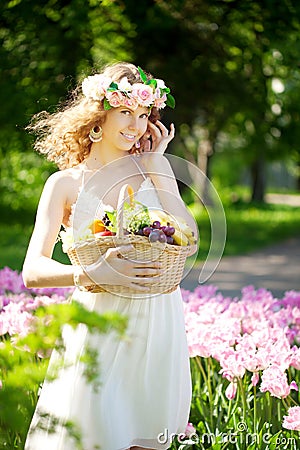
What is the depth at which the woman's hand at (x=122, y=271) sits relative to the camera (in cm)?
284

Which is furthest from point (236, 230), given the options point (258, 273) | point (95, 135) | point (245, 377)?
point (95, 135)

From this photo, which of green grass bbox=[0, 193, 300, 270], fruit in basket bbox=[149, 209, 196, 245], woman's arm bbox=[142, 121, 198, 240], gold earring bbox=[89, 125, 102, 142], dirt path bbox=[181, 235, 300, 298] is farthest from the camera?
green grass bbox=[0, 193, 300, 270]

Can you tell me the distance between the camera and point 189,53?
1537cm

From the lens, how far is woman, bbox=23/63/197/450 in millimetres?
3059

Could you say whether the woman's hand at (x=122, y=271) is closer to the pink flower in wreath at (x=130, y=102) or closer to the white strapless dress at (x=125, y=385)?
the white strapless dress at (x=125, y=385)

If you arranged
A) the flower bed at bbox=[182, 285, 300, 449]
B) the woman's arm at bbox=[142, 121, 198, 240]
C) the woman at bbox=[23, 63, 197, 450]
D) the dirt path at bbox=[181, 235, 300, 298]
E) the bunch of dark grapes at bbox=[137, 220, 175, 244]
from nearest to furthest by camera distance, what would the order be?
1. the bunch of dark grapes at bbox=[137, 220, 175, 244]
2. the woman at bbox=[23, 63, 197, 450]
3. the woman's arm at bbox=[142, 121, 198, 240]
4. the flower bed at bbox=[182, 285, 300, 449]
5. the dirt path at bbox=[181, 235, 300, 298]

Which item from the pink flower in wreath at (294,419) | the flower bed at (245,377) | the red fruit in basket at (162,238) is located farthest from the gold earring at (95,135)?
the pink flower in wreath at (294,419)

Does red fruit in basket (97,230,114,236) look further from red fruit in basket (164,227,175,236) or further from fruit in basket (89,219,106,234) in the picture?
red fruit in basket (164,227,175,236)

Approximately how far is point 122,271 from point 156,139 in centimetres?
71

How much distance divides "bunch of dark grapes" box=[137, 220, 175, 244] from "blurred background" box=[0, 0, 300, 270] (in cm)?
769

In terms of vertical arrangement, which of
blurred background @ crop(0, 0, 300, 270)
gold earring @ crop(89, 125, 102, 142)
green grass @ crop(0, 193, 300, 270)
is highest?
gold earring @ crop(89, 125, 102, 142)

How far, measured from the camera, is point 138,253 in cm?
286

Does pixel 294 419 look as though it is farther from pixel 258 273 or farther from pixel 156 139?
pixel 258 273

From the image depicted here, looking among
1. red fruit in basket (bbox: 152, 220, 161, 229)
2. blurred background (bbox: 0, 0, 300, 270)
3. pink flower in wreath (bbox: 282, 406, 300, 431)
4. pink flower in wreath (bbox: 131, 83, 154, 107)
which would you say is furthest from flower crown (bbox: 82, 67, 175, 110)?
blurred background (bbox: 0, 0, 300, 270)
